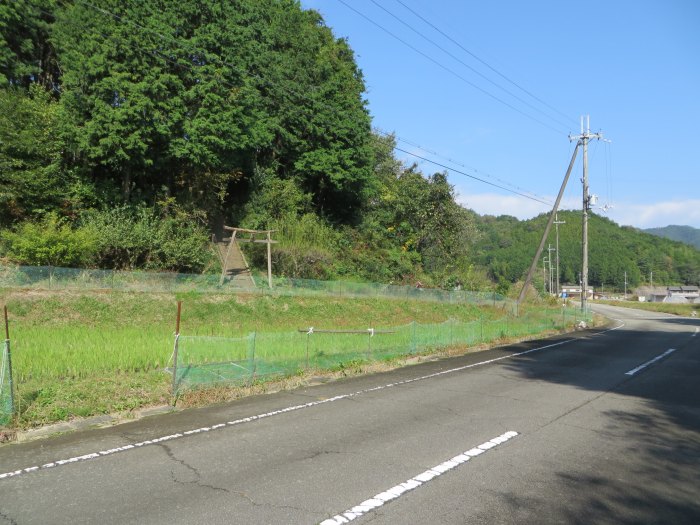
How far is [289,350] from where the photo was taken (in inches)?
524

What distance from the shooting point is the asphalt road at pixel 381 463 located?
4828 mm

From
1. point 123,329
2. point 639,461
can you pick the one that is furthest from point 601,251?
point 639,461

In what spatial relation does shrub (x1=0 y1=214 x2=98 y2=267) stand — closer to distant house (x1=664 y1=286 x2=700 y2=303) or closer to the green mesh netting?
the green mesh netting

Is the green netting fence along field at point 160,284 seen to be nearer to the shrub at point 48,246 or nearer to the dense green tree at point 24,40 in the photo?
the shrub at point 48,246

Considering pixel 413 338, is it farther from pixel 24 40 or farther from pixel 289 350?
pixel 24 40

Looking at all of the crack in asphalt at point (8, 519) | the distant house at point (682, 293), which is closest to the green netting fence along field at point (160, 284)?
the crack in asphalt at point (8, 519)

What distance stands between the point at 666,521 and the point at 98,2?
32042mm

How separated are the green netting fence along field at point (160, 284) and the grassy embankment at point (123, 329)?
0.59 m

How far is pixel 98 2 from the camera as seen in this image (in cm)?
2694

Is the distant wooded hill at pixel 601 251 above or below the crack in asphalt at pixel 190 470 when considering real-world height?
above

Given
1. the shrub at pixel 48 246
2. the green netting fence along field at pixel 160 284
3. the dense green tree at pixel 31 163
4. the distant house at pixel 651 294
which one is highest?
the dense green tree at pixel 31 163

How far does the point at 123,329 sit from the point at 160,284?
5719 millimetres

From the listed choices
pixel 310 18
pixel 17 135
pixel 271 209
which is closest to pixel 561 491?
pixel 17 135

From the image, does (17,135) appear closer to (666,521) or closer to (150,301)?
(150,301)
